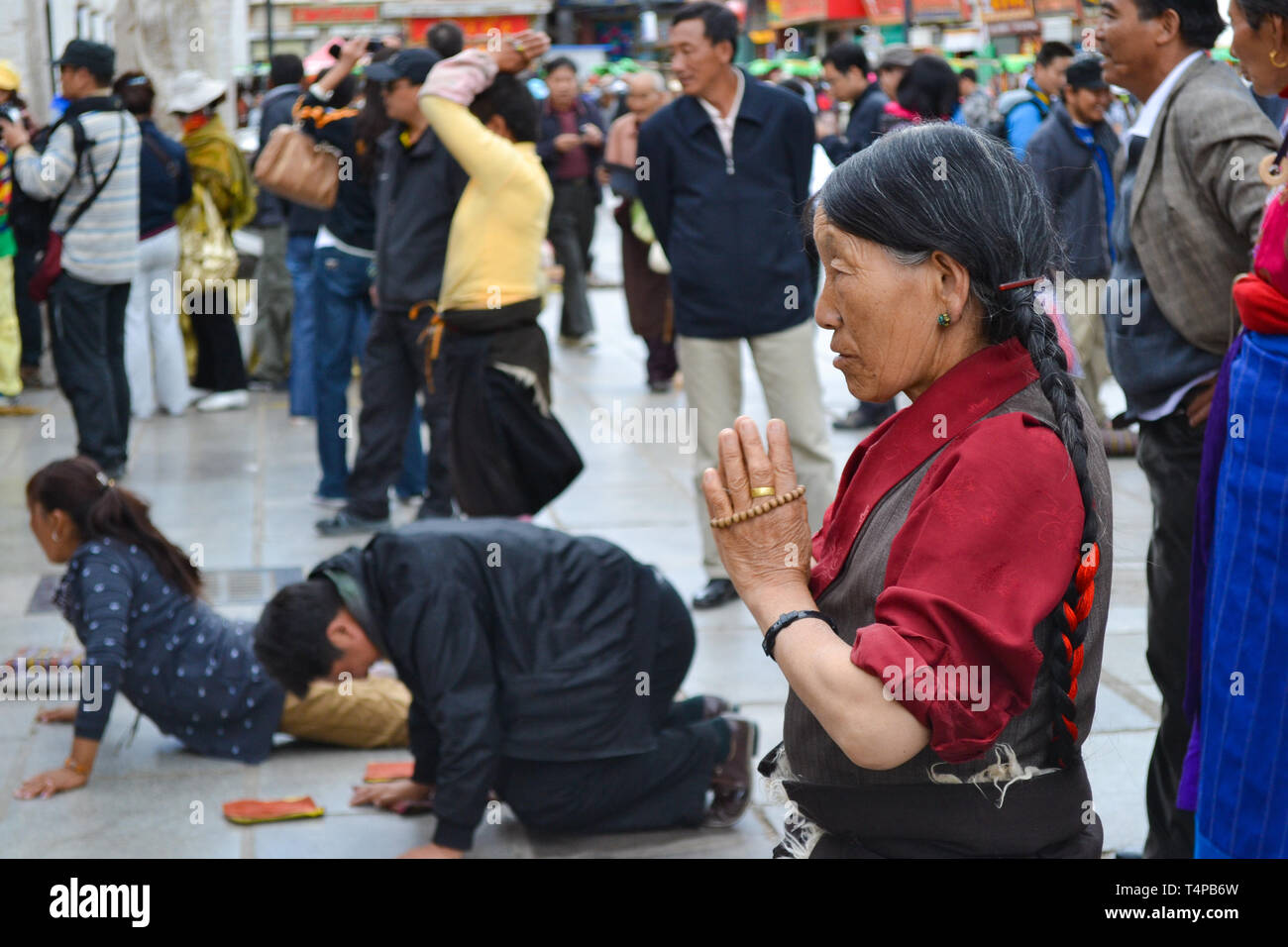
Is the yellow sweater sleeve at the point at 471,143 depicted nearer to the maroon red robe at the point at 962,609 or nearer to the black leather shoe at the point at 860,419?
the black leather shoe at the point at 860,419

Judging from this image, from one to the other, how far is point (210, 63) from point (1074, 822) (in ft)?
35.7

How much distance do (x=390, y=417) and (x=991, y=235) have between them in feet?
17.6

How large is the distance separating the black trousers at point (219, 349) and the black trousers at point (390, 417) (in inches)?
119

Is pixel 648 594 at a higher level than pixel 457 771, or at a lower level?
higher

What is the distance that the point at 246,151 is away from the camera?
39.5 ft

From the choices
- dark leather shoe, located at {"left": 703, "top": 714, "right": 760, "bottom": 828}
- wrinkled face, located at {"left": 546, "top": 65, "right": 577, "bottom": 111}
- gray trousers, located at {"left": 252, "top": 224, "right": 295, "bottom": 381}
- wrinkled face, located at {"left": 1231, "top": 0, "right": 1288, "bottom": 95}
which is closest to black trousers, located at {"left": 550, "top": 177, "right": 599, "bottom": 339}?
wrinkled face, located at {"left": 546, "top": 65, "right": 577, "bottom": 111}

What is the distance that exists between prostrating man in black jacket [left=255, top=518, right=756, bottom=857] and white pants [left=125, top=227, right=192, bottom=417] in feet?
17.8

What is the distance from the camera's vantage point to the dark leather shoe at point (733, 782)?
13.5 ft

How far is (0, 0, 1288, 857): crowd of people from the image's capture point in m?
1.68

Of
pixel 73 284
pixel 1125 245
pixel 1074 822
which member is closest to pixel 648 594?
pixel 1125 245

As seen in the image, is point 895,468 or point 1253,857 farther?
point 1253,857

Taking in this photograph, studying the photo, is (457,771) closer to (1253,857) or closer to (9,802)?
(9,802)

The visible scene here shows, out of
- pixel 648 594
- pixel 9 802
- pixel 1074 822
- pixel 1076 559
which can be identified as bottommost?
pixel 9 802

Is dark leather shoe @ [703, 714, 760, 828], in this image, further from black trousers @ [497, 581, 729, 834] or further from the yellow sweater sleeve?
the yellow sweater sleeve
